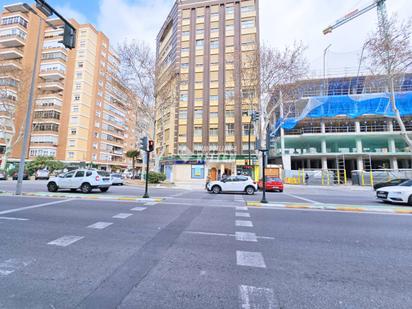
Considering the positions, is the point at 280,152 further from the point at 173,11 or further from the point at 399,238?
the point at 173,11

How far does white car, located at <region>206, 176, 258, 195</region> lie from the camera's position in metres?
14.9

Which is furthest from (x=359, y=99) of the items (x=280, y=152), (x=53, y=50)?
(x=53, y=50)

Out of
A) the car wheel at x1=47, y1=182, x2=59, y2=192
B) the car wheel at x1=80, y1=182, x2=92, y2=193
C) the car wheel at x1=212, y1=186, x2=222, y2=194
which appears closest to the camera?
the car wheel at x1=80, y1=182, x2=92, y2=193

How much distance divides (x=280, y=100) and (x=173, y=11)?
3885cm

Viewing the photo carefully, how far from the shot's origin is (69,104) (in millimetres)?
46750

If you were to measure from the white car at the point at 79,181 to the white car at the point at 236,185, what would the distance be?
26.9 feet

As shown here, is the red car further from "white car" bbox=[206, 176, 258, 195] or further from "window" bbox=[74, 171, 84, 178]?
"window" bbox=[74, 171, 84, 178]

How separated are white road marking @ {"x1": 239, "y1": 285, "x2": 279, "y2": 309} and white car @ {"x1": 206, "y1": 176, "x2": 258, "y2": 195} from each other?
41.1ft

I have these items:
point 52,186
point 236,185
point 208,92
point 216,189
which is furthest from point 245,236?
point 208,92

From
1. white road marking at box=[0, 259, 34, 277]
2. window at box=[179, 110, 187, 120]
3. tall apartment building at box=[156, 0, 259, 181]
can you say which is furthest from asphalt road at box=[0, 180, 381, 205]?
window at box=[179, 110, 187, 120]

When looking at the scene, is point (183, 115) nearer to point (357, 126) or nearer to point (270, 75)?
point (270, 75)

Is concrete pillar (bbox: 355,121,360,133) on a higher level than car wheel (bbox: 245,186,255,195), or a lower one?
higher

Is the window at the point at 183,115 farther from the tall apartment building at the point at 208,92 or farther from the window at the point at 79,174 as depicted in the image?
the window at the point at 79,174

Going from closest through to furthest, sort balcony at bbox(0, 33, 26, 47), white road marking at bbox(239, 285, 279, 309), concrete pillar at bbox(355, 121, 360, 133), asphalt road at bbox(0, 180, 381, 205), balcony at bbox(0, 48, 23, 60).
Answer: white road marking at bbox(239, 285, 279, 309), asphalt road at bbox(0, 180, 381, 205), concrete pillar at bbox(355, 121, 360, 133), balcony at bbox(0, 48, 23, 60), balcony at bbox(0, 33, 26, 47)
